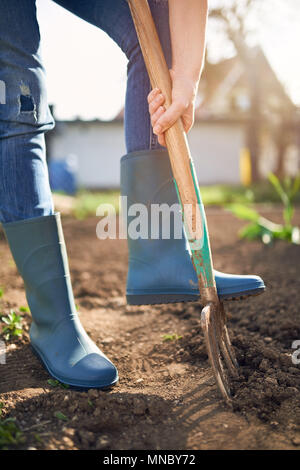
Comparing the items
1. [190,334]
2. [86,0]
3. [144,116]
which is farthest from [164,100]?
[190,334]

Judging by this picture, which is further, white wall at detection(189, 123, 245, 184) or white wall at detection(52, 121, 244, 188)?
white wall at detection(189, 123, 245, 184)

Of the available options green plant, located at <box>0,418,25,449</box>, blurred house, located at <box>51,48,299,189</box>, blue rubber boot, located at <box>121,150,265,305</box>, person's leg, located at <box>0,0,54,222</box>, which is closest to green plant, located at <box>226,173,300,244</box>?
blue rubber boot, located at <box>121,150,265,305</box>

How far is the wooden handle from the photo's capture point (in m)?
1.35

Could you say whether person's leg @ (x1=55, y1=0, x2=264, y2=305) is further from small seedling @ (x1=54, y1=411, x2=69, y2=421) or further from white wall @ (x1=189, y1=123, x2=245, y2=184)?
white wall @ (x1=189, y1=123, x2=245, y2=184)

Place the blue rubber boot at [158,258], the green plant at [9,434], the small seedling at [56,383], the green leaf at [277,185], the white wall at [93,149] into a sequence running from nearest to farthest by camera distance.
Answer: the green plant at [9,434] < the small seedling at [56,383] < the blue rubber boot at [158,258] < the green leaf at [277,185] < the white wall at [93,149]

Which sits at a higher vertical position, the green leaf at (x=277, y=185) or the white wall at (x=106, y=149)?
the white wall at (x=106, y=149)

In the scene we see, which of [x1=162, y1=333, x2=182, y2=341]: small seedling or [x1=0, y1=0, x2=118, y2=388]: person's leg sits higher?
[x1=0, y1=0, x2=118, y2=388]: person's leg

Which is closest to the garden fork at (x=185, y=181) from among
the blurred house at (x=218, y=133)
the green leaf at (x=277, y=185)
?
the green leaf at (x=277, y=185)

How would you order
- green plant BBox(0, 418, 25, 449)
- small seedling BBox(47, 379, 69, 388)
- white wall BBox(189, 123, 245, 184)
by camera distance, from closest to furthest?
green plant BBox(0, 418, 25, 449) → small seedling BBox(47, 379, 69, 388) → white wall BBox(189, 123, 245, 184)

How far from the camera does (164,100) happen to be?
1364 millimetres

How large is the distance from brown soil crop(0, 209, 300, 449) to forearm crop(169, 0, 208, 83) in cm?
95

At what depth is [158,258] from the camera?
1.52 m

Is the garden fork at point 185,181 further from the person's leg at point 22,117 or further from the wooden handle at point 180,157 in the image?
the person's leg at point 22,117

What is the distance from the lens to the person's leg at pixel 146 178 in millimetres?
1443
